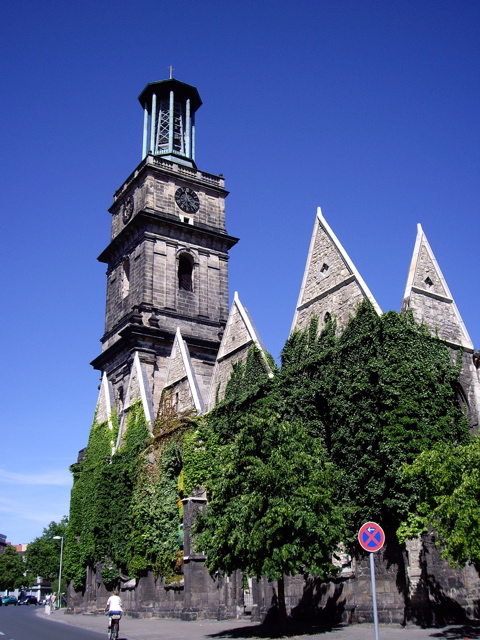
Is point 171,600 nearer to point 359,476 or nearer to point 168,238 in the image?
point 359,476

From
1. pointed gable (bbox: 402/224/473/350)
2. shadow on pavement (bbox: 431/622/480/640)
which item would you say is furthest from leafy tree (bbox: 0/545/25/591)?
shadow on pavement (bbox: 431/622/480/640)

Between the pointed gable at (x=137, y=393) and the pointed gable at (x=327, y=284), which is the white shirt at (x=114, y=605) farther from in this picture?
the pointed gable at (x=137, y=393)

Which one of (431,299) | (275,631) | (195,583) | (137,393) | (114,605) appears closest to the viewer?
(275,631)

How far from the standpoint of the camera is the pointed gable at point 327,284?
21875 mm

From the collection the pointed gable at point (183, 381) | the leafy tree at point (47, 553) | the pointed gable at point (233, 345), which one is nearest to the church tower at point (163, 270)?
the pointed gable at point (183, 381)

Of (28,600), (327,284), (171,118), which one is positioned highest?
(171,118)

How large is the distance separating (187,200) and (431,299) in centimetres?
2926

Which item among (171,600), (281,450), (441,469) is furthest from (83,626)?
(441,469)

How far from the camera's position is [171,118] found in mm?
52688

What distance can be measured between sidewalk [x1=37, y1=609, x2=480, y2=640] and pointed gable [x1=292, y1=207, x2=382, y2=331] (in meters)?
9.35

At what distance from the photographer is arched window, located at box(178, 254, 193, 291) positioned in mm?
45875

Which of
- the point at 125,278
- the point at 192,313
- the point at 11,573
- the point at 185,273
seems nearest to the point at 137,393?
the point at 192,313

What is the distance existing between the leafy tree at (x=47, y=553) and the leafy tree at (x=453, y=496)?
73710mm

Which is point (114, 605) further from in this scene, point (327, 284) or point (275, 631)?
point (327, 284)
